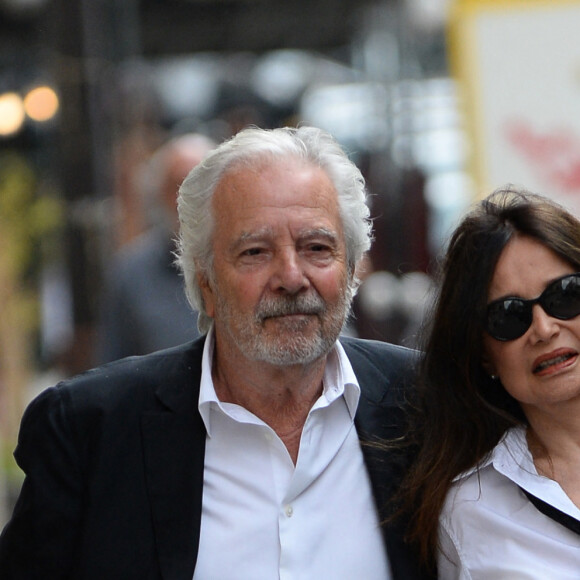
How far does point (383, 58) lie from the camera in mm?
18469

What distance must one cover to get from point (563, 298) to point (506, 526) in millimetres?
572

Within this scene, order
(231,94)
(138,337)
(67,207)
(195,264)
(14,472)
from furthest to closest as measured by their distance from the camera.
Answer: (231,94) → (14,472) → (67,207) → (138,337) → (195,264)

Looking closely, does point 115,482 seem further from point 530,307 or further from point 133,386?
point 530,307

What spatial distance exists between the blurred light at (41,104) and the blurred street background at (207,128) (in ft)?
0.07

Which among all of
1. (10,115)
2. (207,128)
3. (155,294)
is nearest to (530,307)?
(155,294)

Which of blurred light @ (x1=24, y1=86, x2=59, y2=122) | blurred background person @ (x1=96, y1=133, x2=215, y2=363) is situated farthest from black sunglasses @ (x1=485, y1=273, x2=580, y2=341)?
blurred light @ (x1=24, y1=86, x2=59, y2=122)

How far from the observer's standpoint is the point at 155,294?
5410 millimetres

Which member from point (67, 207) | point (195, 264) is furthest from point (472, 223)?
point (67, 207)

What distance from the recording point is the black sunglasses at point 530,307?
3168 mm

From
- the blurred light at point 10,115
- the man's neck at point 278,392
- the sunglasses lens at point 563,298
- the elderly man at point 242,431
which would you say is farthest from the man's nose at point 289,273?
the blurred light at point 10,115

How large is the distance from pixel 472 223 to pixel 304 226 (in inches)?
17.7

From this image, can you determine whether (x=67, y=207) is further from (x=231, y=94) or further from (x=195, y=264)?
(x=231, y=94)

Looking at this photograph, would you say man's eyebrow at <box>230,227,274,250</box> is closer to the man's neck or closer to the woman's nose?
the man's neck

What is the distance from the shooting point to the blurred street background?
6133mm
